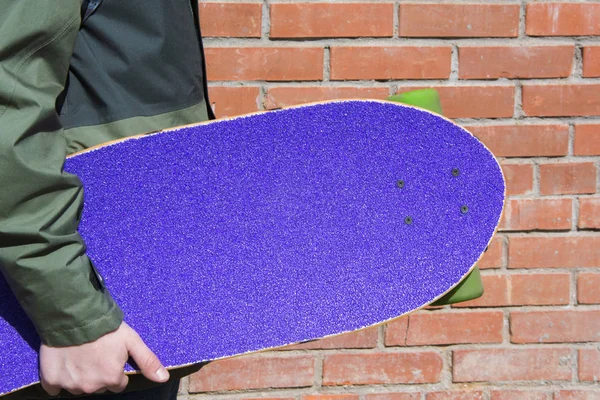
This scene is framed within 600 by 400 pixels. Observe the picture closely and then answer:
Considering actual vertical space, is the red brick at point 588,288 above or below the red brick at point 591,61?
below

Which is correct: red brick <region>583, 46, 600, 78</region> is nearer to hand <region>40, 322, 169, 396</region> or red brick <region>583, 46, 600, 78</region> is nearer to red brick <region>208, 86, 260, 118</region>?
red brick <region>208, 86, 260, 118</region>

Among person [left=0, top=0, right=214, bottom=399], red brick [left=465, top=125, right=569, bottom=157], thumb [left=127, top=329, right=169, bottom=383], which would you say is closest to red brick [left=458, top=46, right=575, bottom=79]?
red brick [left=465, top=125, right=569, bottom=157]

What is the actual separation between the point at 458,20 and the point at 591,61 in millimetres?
355

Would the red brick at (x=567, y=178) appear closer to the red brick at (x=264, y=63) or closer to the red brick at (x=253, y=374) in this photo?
the red brick at (x=264, y=63)

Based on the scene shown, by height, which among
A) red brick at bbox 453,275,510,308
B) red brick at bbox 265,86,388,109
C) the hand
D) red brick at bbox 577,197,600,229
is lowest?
red brick at bbox 453,275,510,308

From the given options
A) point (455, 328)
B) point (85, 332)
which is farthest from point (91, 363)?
point (455, 328)

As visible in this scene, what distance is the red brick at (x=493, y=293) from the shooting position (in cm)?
190

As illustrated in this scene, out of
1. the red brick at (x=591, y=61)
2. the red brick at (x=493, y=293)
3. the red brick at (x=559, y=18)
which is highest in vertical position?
the red brick at (x=559, y=18)

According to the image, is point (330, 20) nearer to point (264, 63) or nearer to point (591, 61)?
point (264, 63)

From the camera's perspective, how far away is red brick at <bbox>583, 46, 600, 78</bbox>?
183cm

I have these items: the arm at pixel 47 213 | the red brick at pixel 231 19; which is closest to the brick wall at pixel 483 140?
the red brick at pixel 231 19

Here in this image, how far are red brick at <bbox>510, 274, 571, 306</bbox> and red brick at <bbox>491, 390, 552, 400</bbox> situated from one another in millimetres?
247

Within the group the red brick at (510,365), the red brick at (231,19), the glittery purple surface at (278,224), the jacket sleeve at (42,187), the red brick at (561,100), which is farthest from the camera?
the red brick at (510,365)

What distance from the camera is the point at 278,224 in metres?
1.30
